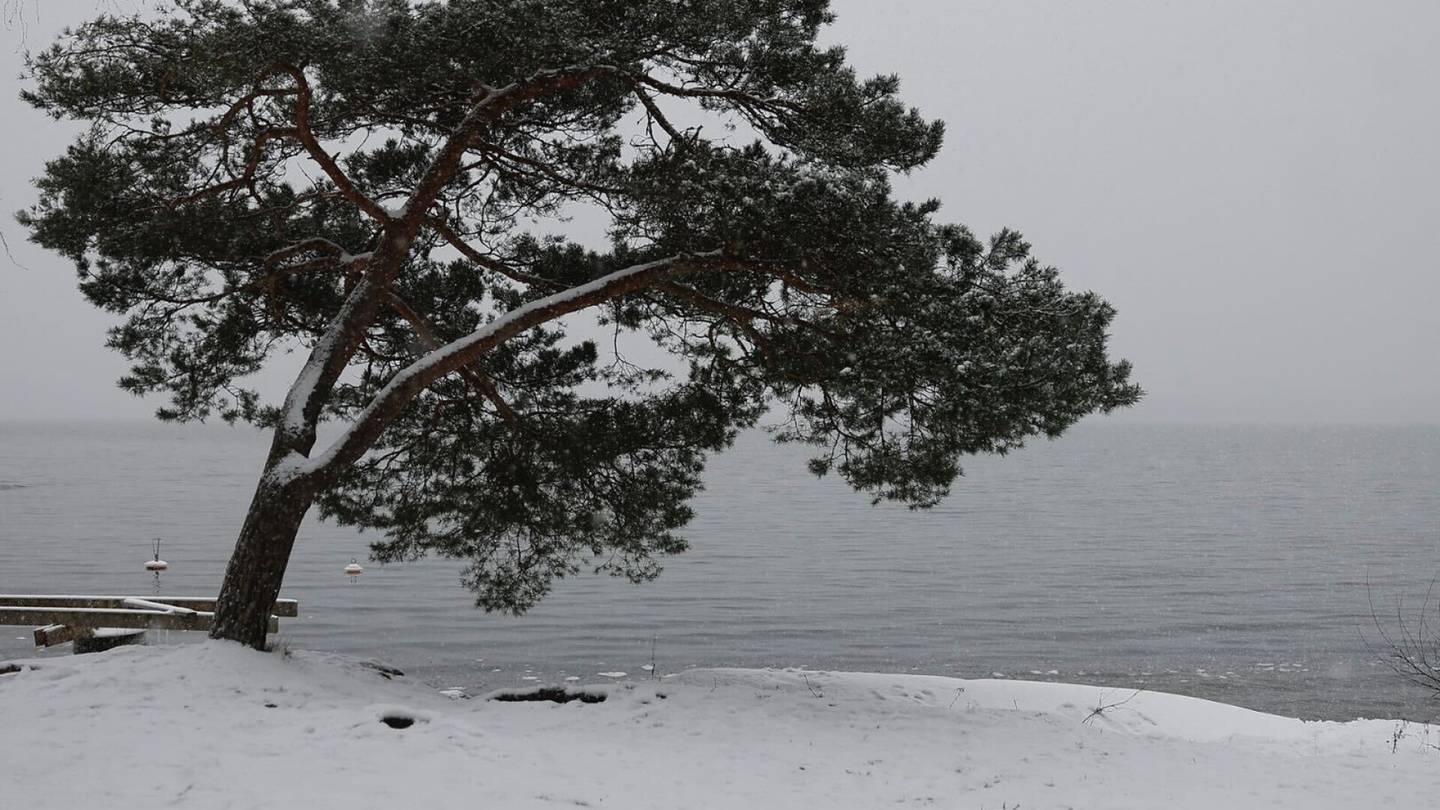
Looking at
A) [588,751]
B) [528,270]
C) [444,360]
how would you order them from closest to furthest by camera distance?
1. [588,751]
2. [444,360]
3. [528,270]

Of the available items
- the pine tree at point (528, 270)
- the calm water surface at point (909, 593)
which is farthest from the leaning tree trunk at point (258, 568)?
the calm water surface at point (909, 593)

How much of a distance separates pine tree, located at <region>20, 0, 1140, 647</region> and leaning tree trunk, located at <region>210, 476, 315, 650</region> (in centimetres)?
2

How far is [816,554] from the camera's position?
3150 cm

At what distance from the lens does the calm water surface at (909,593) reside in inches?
651

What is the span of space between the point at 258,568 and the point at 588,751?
3.59m

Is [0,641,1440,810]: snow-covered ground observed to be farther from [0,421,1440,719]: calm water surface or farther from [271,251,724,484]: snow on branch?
[0,421,1440,719]: calm water surface

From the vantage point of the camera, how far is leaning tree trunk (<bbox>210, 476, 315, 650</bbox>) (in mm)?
8367

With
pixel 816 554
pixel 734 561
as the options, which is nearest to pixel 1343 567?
pixel 816 554

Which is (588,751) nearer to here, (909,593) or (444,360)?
(444,360)

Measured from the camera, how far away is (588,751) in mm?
6676

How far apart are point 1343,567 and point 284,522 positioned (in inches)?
1208

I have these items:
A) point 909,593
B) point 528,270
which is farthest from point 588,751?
point 909,593

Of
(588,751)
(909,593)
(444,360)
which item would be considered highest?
(444,360)

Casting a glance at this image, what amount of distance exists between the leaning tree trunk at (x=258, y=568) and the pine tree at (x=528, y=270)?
0.08 feet
